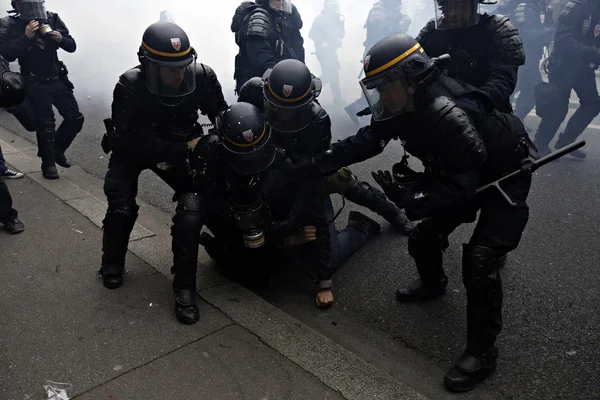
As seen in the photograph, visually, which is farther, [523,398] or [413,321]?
[413,321]

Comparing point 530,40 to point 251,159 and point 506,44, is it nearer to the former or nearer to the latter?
point 506,44

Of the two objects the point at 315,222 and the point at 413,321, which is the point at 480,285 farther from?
the point at 315,222

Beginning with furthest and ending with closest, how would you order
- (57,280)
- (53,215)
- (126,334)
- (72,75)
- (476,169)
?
1. (72,75)
2. (53,215)
3. (57,280)
4. (126,334)
5. (476,169)

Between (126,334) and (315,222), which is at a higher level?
(315,222)

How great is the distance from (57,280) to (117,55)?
14058 millimetres

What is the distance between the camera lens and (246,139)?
9.94 ft

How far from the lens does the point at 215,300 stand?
3.26m

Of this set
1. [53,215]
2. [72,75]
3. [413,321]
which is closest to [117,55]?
[72,75]

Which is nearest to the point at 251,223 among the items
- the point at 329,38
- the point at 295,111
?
the point at 295,111

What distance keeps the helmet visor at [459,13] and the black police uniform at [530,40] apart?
16.2 ft

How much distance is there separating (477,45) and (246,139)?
1782 millimetres

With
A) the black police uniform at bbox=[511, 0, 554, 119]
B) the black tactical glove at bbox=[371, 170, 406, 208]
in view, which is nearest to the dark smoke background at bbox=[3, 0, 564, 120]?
the black police uniform at bbox=[511, 0, 554, 119]

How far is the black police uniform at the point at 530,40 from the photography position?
7965mm

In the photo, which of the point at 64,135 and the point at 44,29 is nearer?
the point at 44,29
